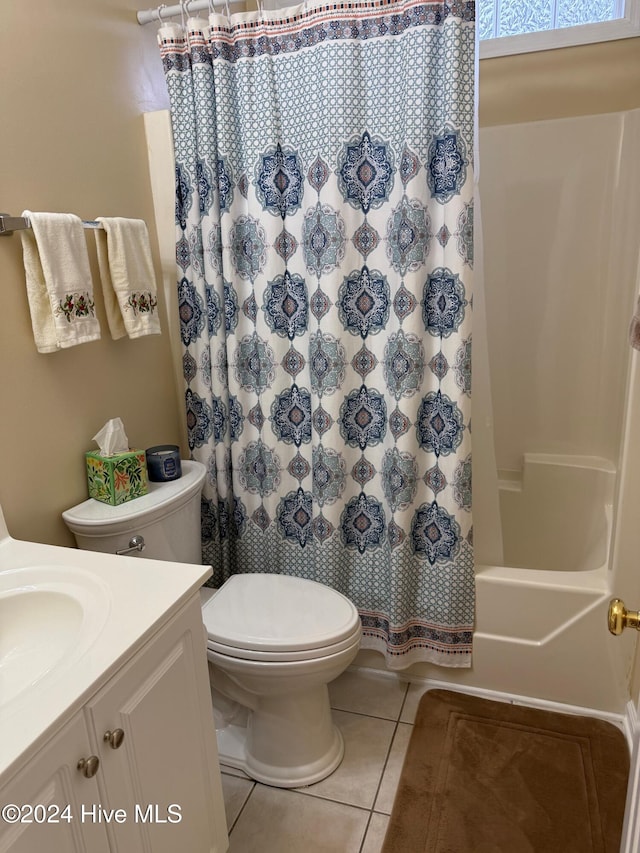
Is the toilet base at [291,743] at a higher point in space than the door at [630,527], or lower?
lower

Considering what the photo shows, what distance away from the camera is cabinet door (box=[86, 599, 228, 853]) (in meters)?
0.99

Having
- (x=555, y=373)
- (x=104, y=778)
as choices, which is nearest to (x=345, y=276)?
(x=555, y=373)

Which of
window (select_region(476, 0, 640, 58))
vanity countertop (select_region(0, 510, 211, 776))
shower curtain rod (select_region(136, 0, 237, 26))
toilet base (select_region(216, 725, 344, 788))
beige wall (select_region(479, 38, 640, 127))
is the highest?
window (select_region(476, 0, 640, 58))

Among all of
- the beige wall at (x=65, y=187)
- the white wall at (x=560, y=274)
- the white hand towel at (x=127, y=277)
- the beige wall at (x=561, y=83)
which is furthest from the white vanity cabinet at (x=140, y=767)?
the beige wall at (x=561, y=83)

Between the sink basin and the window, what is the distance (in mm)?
2346

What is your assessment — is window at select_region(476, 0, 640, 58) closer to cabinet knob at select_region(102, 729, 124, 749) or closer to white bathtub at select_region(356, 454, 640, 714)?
white bathtub at select_region(356, 454, 640, 714)

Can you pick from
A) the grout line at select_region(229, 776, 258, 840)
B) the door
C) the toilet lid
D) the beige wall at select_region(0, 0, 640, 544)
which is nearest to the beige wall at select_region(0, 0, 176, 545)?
the beige wall at select_region(0, 0, 640, 544)

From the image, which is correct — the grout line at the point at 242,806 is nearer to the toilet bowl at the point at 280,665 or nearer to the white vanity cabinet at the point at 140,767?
the toilet bowl at the point at 280,665

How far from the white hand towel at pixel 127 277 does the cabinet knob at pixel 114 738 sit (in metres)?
1.05

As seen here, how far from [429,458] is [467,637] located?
0.59 metres

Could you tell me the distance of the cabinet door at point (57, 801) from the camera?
794 millimetres

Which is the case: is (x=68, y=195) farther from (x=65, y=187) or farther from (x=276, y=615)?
(x=276, y=615)

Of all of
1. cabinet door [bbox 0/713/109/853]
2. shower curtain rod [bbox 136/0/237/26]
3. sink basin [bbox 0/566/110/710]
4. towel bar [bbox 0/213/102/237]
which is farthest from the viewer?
shower curtain rod [bbox 136/0/237/26]

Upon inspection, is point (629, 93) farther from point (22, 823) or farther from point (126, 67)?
point (22, 823)
